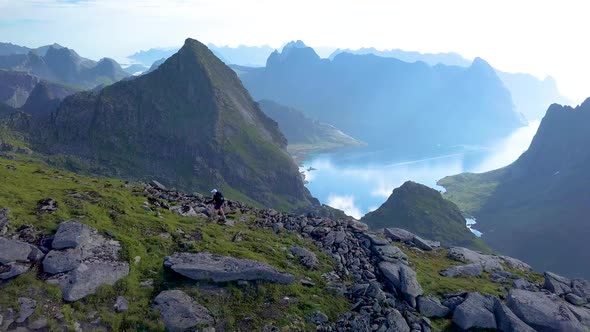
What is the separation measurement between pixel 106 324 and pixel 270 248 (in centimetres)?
1187

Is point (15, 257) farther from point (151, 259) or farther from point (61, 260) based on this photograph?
point (151, 259)

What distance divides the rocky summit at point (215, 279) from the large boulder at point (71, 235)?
8cm

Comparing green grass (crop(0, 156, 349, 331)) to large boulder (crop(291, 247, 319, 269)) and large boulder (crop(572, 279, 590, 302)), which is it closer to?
large boulder (crop(291, 247, 319, 269))

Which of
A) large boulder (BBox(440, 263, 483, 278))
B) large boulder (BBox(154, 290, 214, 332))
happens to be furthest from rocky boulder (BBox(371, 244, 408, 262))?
large boulder (BBox(154, 290, 214, 332))

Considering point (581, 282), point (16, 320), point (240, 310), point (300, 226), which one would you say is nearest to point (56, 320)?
point (16, 320)

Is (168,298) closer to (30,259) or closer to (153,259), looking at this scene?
(153,259)

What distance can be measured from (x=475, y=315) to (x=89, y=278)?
22.8 meters

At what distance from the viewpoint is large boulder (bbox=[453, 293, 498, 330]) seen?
25.0 metres

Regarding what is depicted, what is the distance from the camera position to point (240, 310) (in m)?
21.8

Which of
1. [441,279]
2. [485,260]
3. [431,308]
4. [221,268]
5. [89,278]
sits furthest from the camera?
[485,260]

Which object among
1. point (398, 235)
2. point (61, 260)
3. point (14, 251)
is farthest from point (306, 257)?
point (14, 251)

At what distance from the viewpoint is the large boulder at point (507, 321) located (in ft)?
81.0

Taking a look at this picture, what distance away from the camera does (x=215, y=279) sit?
2333cm

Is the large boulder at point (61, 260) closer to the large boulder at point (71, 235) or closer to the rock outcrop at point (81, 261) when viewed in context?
the rock outcrop at point (81, 261)
